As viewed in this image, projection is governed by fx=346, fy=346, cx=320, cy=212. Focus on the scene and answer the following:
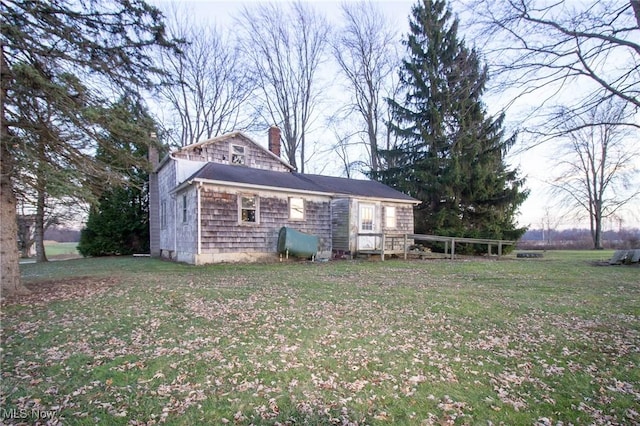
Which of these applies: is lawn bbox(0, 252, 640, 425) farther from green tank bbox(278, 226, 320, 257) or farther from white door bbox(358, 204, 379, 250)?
white door bbox(358, 204, 379, 250)

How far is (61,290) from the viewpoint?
7.68m

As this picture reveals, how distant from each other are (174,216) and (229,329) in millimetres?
12048

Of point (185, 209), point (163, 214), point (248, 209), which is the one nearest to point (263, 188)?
point (248, 209)

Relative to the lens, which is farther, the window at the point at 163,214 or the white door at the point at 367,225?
the window at the point at 163,214

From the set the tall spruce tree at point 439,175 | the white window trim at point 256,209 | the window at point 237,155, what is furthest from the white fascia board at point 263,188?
the tall spruce tree at point 439,175

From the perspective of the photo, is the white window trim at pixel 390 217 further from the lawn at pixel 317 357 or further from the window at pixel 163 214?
the window at pixel 163 214

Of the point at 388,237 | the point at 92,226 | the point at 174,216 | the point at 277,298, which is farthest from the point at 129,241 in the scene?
the point at 277,298

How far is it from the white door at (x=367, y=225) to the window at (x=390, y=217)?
3.29 feet

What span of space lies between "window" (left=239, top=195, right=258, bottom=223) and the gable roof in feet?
2.13

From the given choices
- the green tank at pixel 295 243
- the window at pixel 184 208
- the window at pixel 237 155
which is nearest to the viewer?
the green tank at pixel 295 243

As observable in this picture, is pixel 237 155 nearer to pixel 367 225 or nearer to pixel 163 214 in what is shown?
pixel 163 214

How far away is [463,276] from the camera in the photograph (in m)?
10.7

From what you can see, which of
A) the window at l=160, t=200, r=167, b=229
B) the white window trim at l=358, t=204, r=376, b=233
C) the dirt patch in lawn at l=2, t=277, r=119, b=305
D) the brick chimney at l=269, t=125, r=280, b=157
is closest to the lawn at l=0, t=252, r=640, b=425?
the dirt patch in lawn at l=2, t=277, r=119, b=305

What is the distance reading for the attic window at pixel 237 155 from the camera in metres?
17.8
